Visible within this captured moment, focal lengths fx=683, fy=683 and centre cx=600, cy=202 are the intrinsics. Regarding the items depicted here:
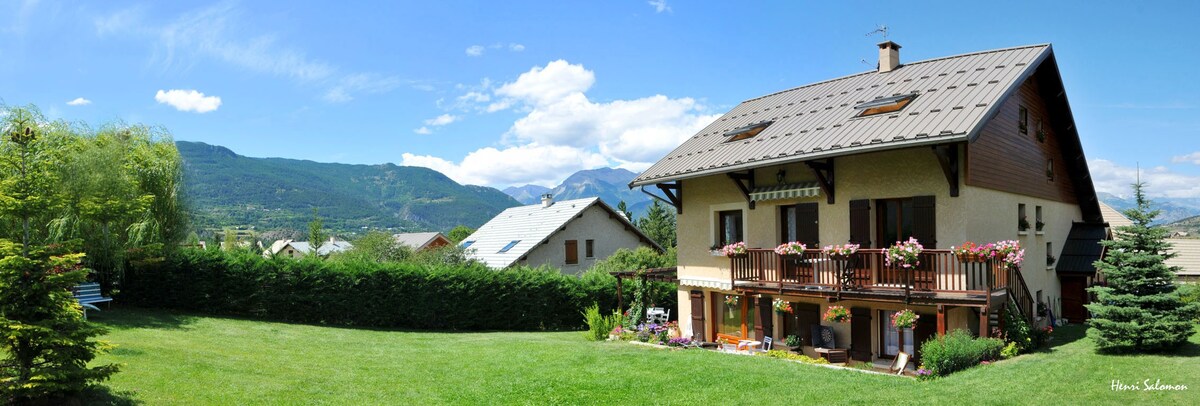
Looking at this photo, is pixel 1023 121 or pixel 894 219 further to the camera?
pixel 1023 121

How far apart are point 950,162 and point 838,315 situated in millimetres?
3686

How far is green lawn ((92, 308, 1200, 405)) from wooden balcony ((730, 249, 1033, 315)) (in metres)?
1.42

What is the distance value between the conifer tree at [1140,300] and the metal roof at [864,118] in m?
3.58

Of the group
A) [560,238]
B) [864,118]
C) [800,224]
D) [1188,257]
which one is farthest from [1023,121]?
[560,238]

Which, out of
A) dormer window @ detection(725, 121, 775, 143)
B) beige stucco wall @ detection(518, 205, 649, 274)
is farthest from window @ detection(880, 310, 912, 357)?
beige stucco wall @ detection(518, 205, 649, 274)

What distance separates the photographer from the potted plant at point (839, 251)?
44.5 ft

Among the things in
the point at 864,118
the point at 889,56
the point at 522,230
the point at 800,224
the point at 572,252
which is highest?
the point at 889,56

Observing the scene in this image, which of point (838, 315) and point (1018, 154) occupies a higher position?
point (1018, 154)

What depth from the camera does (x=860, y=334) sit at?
1473 cm

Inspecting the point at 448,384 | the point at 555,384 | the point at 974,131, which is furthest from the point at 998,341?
the point at 448,384

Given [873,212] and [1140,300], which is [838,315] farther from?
[1140,300]

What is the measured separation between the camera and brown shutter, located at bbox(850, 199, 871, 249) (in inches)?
564

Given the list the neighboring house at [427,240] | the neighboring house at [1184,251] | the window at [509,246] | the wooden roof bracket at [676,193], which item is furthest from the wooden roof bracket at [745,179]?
the neighboring house at [427,240]

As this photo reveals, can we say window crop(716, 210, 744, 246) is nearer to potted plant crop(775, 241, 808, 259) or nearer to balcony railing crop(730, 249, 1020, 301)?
balcony railing crop(730, 249, 1020, 301)
